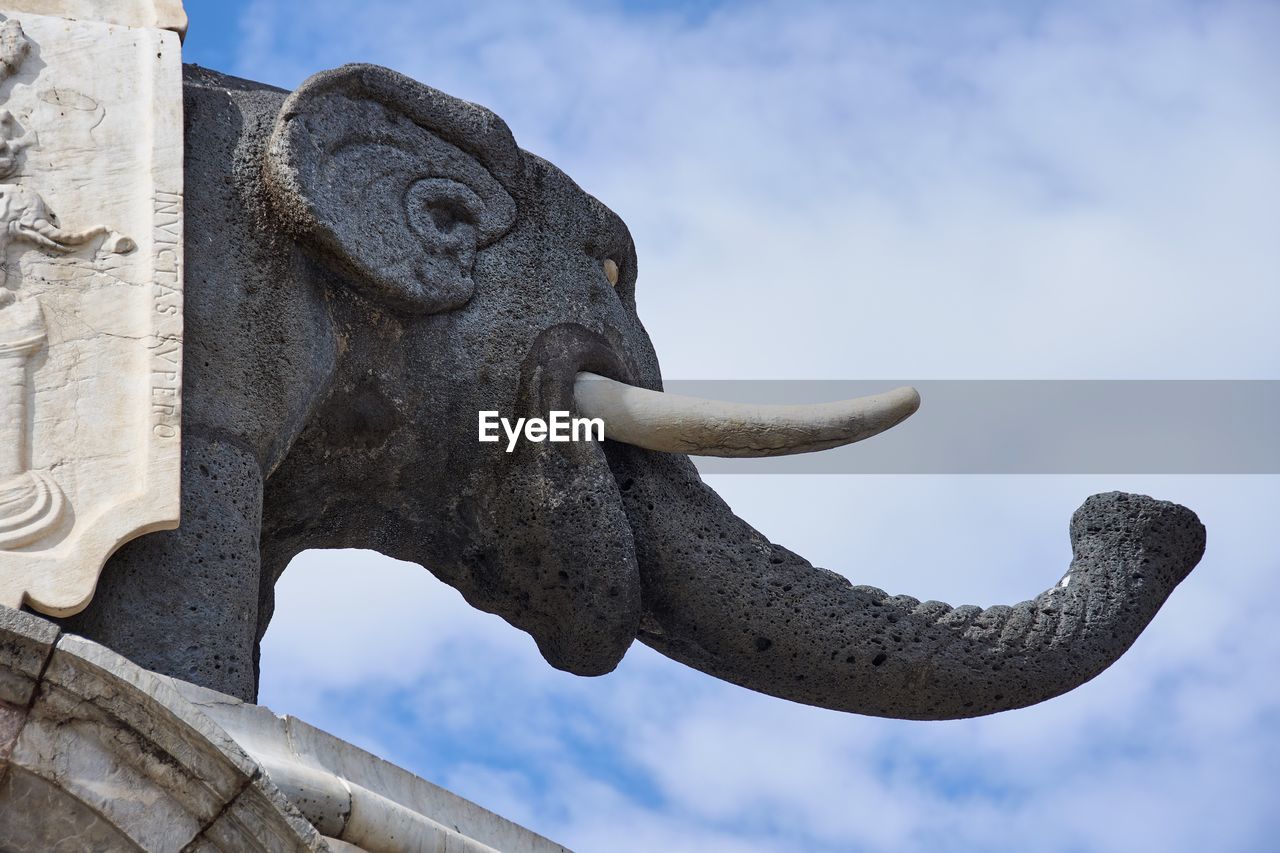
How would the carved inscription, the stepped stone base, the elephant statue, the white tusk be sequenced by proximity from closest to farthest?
the stepped stone base, the carved inscription, the elephant statue, the white tusk

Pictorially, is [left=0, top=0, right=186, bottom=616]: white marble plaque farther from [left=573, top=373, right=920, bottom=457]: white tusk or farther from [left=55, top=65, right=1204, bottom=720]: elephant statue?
[left=573, top=373, right=920, bottom=457]: white tusk

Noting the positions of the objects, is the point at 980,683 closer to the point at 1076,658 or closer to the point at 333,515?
the point at 1076,658

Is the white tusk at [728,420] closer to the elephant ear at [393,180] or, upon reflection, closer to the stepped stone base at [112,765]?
the elephant ear at [393,180]

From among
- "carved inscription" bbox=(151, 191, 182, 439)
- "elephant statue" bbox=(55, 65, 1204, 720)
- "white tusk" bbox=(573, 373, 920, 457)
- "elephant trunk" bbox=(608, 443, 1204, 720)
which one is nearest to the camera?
"carved inscription" bbox=(151, 191, 182, 439)

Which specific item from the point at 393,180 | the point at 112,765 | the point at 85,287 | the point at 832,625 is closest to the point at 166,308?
the point at 85,287

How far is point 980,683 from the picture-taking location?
7.66m

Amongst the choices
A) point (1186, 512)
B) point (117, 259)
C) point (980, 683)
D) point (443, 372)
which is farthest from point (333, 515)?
point (1186, 512)

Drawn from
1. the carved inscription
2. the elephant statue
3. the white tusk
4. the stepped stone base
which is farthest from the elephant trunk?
the stepped stone base

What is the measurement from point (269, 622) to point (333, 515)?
1.61 ft

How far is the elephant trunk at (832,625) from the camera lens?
762 cm

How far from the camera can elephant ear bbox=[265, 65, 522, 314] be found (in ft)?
23.8

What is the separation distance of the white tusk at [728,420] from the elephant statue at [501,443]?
0.01m

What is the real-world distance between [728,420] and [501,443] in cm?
54

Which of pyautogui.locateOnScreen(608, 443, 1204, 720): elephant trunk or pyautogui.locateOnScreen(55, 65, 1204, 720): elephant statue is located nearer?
pyautogui.locateOnScreen(55, 65, 1204, 720): elephant statue
